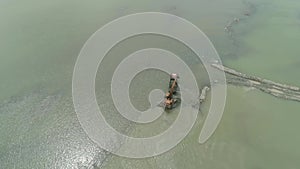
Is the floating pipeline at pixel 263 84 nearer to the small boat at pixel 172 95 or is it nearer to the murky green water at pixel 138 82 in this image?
the murky green water at pixel 138 82

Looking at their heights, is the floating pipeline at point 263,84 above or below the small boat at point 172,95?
above

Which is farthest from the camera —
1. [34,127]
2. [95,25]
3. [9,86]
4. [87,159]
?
[95,25]

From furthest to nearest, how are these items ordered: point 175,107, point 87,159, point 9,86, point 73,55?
1. point 73,55
2. point 9,86
3. point 175,107
4. point 87,159

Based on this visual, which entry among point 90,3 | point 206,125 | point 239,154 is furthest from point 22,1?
point 239,154

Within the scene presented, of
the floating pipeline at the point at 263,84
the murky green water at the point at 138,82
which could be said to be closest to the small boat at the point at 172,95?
the murky green water at the point at 138,82

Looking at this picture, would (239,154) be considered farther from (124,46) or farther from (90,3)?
(90,3)

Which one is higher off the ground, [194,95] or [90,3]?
[194,95]

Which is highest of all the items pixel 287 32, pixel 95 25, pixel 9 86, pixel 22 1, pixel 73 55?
pixel 287 32

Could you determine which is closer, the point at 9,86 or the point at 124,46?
the point at 9,86
